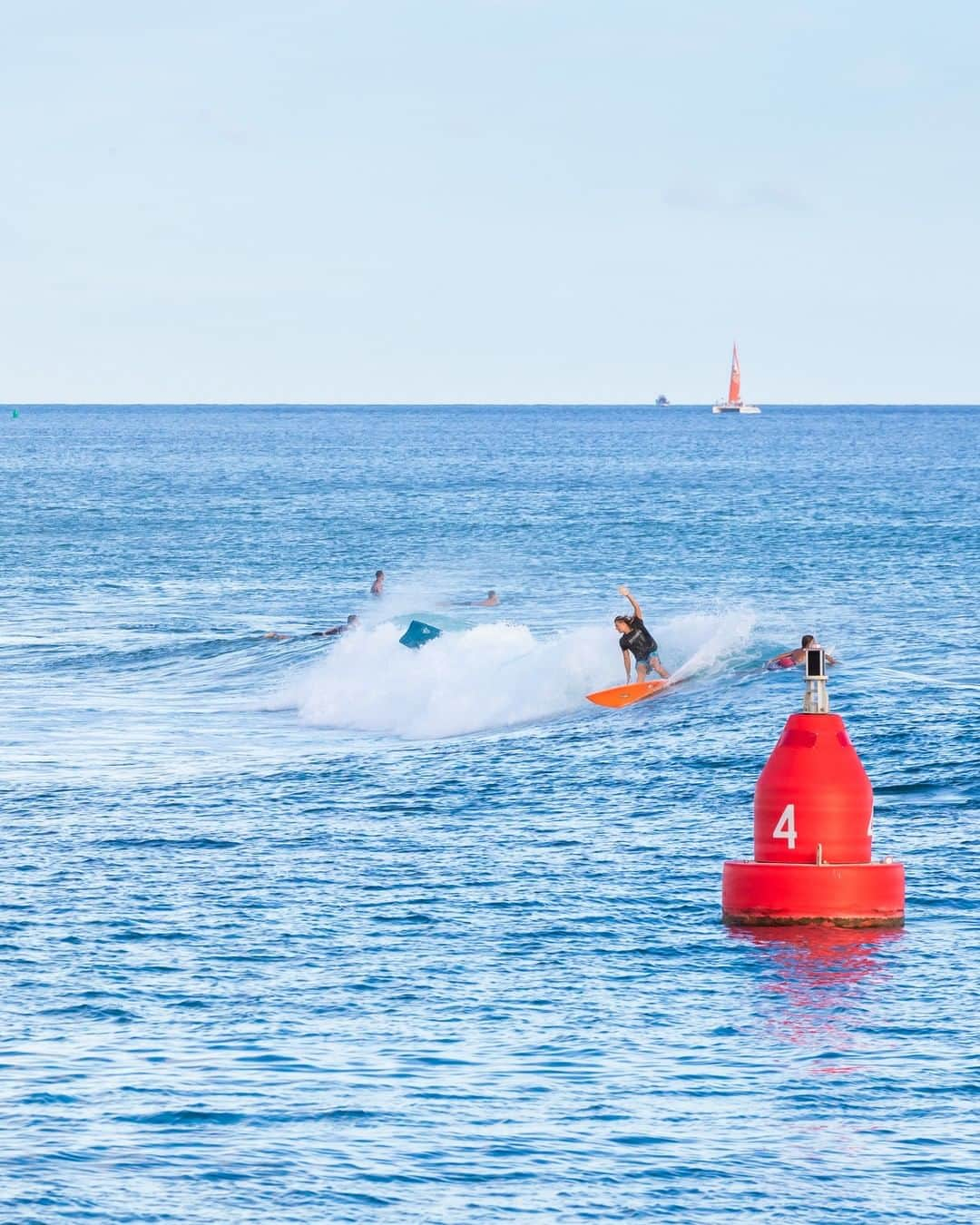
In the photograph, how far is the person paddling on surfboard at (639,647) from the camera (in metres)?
35.4

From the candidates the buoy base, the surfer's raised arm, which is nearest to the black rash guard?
the surfer's raised arm

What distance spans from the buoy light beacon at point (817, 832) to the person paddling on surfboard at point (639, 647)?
16.2 m

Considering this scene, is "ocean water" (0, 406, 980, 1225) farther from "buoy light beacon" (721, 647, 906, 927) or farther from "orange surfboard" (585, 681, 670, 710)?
"orange surfboard" (585, 681, 670, 710)

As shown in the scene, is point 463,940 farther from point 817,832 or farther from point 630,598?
point 630,598

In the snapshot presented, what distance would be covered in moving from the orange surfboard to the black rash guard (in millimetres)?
582

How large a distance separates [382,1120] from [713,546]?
216 feet

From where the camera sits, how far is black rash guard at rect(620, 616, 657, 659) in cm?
3550

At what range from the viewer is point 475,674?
40219 mm

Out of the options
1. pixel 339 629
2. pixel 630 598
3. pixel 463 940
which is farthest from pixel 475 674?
pixel 463 940

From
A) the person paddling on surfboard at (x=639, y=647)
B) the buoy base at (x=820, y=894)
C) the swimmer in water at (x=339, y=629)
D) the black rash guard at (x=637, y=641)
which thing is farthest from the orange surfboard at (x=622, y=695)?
the buoy base at (x=820, y=894)

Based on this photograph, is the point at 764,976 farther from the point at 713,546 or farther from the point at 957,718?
the point at 713,546

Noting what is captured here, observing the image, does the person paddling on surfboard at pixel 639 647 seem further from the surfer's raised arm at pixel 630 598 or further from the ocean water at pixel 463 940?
the ocean water at pixel 463 940

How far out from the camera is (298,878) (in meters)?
22.4

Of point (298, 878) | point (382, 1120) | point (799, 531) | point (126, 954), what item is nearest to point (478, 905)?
point (298, 878)
